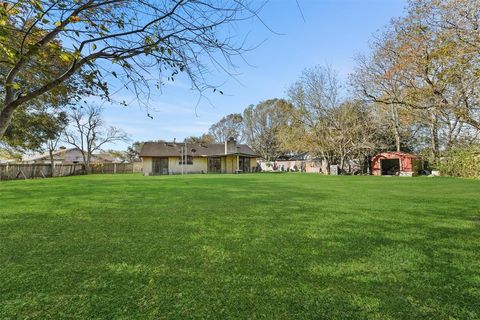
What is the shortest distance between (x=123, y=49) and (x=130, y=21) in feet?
1.12

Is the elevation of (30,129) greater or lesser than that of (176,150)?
greater

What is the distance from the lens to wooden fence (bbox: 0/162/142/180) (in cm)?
2102

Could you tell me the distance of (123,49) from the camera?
2.25 m

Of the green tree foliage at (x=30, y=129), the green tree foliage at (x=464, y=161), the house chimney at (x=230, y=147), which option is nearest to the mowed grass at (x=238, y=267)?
the green tree foliage at (x=464, y=161)

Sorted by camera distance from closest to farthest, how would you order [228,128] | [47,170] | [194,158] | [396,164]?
[47,170] → [396,164] → [194,158] → [228,128]

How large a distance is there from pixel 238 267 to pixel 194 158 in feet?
101

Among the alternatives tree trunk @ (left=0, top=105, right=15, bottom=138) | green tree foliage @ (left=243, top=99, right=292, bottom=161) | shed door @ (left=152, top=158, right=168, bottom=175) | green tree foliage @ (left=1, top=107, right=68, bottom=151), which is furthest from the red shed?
green tree foliage @ (left=1, top=107, right=68, bottom=151)

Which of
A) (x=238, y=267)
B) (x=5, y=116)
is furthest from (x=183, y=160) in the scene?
(x=5, y=116)

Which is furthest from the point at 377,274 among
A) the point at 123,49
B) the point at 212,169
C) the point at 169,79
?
the point at 212,169

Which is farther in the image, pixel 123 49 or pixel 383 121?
pixel 383 121

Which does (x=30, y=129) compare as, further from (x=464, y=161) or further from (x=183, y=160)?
(x=464, y=161)

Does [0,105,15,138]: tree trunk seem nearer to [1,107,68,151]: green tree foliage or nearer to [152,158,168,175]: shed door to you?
[1,107,68,151]: green tree foliage

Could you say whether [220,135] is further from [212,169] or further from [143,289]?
[143,289]

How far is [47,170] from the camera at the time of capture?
2533cm
